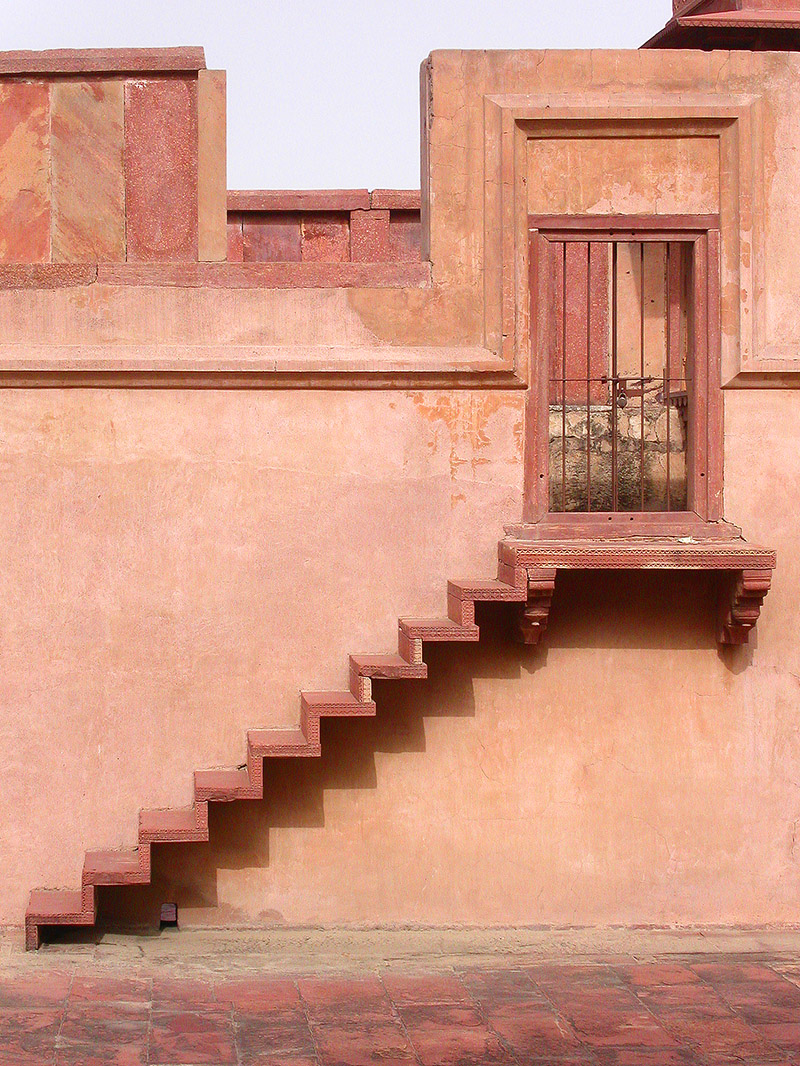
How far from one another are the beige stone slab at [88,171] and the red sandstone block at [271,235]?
6.57 meters

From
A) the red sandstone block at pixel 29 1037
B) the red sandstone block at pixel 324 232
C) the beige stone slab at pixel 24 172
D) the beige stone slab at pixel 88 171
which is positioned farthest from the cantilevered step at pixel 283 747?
the red sandstone block at pixel 324 232

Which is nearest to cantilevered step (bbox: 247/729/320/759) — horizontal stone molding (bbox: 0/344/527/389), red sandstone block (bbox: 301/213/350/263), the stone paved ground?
the stone paved ground

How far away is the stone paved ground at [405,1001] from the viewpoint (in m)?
6.23

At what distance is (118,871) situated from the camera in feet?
24.8

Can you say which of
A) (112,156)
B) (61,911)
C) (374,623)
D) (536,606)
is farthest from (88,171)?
(61,911)

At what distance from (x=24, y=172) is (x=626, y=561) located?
409 cm

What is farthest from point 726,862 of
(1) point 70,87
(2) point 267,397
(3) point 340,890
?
(1) point 70,87

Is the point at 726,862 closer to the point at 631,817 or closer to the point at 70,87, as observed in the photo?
the point at 631,817

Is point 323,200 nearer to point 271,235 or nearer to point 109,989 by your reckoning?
point 271,235

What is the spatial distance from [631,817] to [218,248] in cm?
415

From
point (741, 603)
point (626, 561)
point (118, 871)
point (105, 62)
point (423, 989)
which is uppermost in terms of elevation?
point (105, 62)

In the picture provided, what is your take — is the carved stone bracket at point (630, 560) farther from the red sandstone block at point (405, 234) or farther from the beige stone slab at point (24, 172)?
the red sandstone block at point (405, 234)

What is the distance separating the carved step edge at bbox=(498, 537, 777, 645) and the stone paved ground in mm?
1896

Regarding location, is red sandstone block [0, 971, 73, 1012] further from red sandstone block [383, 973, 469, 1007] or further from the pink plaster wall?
red sandstone block [383, 973, 469, 1007]
